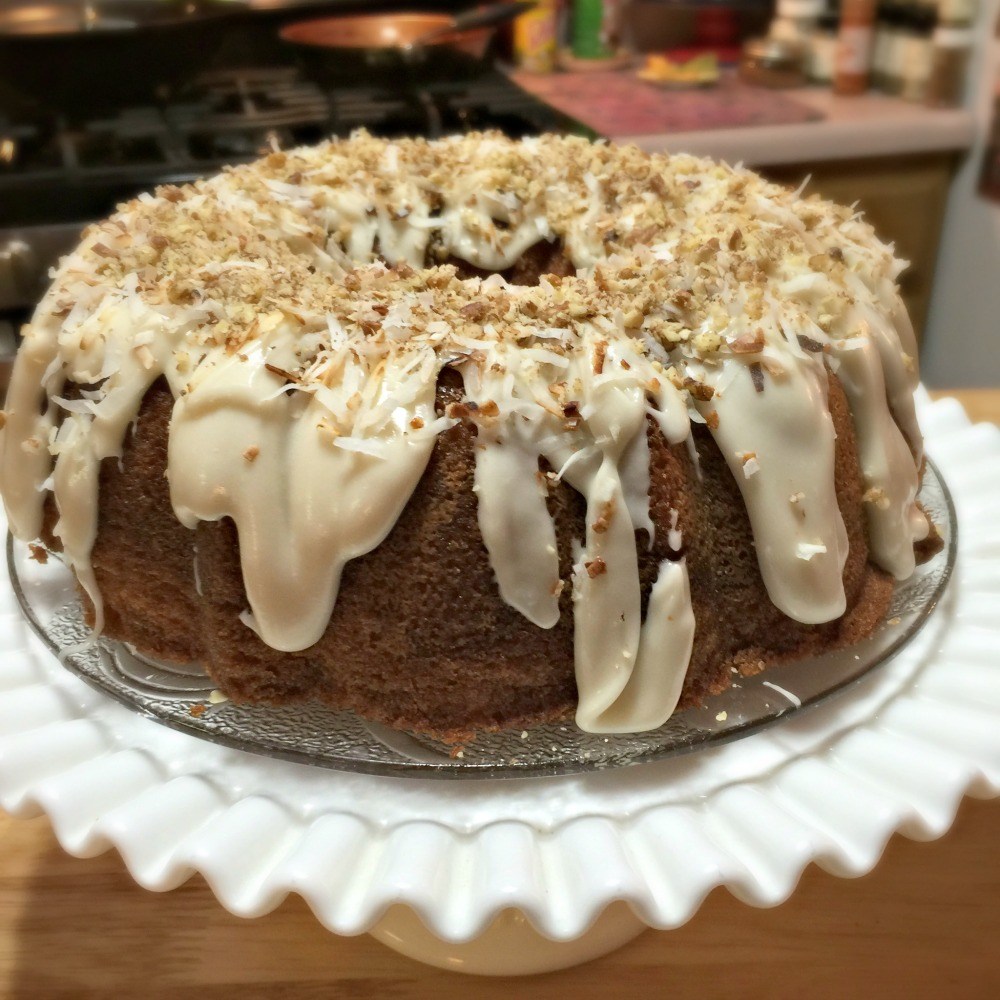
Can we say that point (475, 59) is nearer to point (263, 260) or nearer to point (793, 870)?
point (263, 260)

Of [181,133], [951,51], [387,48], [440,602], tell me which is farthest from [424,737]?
[951,51]

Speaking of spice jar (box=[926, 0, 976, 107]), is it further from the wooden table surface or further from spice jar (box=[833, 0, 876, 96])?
the wooden table surface

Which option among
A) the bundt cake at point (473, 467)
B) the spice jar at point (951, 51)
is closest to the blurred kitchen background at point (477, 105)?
the spice jar at point (951, 51)

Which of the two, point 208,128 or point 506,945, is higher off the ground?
point 208,128

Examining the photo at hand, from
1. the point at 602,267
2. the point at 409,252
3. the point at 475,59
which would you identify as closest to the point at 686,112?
the point at 475,59

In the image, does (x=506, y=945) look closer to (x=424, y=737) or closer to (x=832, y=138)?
(x=424, y=737)

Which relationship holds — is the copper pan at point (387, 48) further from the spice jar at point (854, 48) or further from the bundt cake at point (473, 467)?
the bundt cake at point (473, 467)
